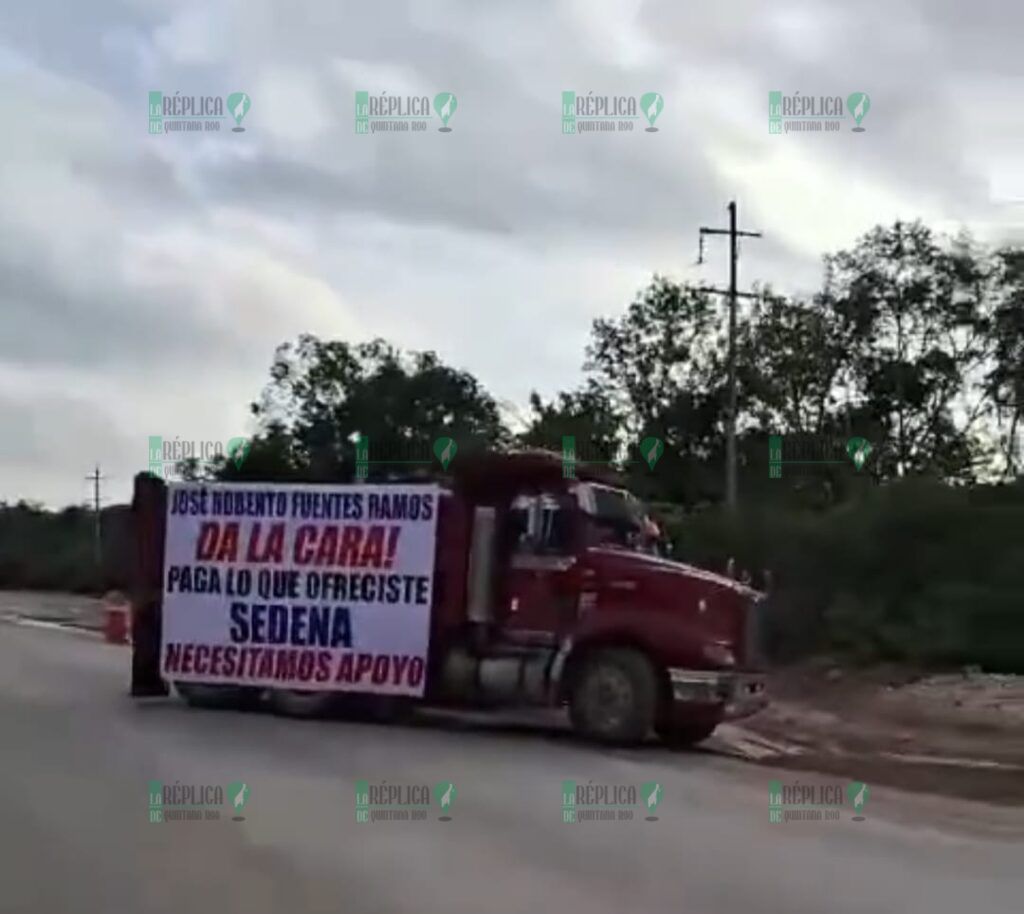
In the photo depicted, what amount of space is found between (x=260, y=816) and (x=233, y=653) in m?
8.06

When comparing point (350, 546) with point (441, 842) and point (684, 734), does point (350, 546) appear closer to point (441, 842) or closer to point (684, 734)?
point (684, 734)

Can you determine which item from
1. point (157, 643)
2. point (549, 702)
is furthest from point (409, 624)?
point (157, 643)

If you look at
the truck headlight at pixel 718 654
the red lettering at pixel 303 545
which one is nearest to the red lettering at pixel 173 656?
the red lettering at pixel 303 545

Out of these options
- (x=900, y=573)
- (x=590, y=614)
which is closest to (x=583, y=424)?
(x=900, y=573)

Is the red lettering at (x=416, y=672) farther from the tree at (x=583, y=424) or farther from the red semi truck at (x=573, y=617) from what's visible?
the tree at (x=583, y=424)

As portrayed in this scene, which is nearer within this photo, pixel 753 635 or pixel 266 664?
pixel 753 635

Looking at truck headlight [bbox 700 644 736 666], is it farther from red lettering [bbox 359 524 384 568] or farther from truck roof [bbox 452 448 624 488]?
red lettering [bbox 359 524 384 568]

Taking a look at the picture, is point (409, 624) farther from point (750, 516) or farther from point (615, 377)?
point (615, 377)

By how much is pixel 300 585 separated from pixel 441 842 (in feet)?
28.5

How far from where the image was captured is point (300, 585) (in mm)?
19844

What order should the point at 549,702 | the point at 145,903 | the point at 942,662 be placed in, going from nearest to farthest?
the point at 145,903, the point at 549,702, the point at 942,662

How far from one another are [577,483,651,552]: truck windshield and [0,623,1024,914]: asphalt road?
221cm

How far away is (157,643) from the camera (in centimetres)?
2100

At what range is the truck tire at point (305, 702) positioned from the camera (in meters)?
19.9
